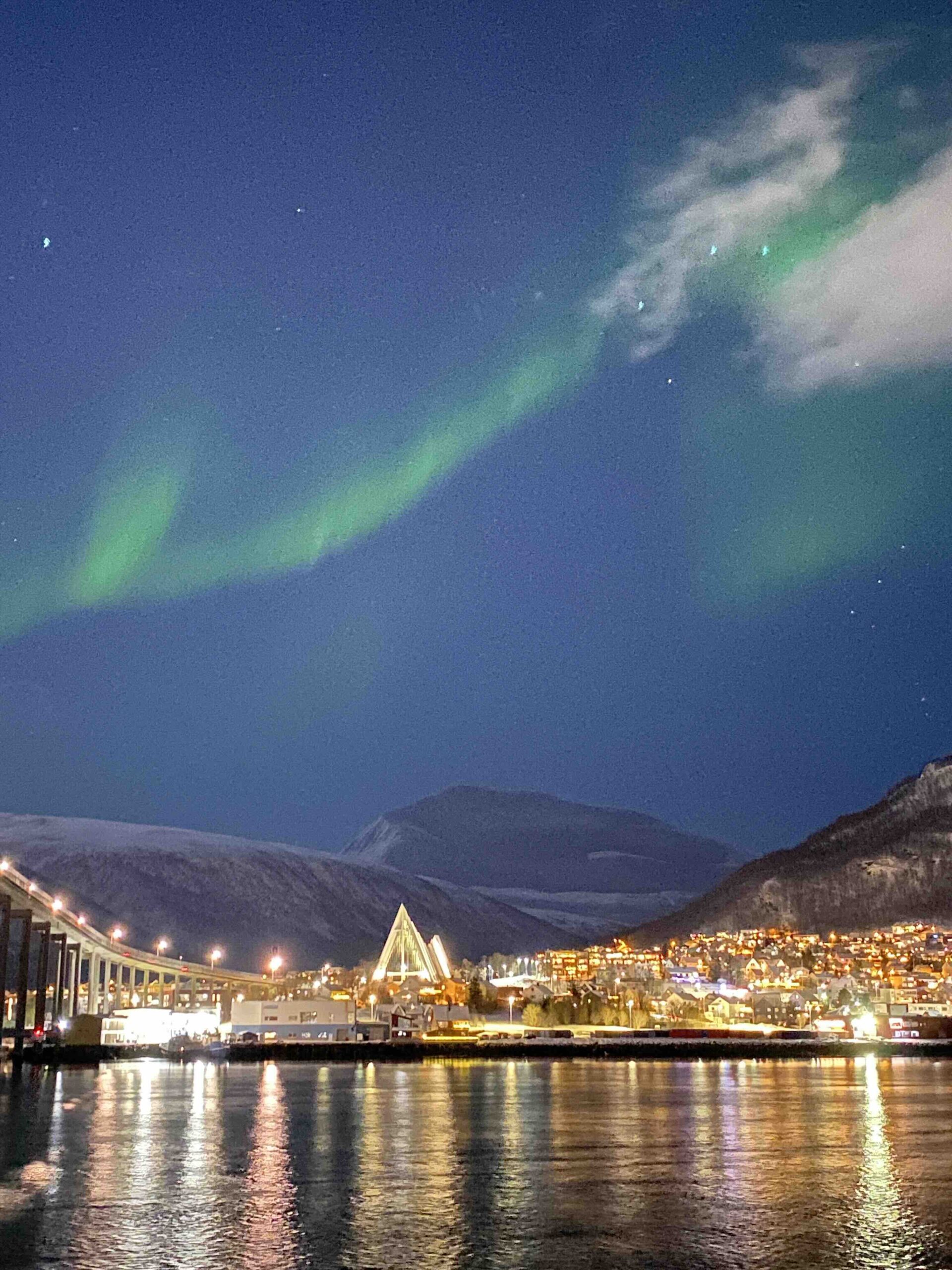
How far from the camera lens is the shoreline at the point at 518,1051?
100750 millimetres

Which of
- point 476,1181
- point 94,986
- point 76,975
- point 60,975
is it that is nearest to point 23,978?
point 60,975

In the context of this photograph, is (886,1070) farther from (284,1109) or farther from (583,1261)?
(583,1261)

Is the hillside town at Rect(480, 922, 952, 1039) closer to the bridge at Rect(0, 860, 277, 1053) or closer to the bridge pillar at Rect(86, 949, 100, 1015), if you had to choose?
the bridge at Rect(0, 860, 277, 1053)

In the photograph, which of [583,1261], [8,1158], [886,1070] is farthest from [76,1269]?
[886,1070]

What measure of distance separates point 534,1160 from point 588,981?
166398mm

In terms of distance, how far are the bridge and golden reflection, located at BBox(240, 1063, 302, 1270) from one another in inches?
2403

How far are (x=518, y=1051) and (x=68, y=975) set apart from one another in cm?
6723

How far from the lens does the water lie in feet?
71.9

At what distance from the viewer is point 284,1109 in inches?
1994

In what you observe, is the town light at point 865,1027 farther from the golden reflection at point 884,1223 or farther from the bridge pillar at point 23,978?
the golden reflection at point 884,1223

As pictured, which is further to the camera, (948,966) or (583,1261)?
(948,966)

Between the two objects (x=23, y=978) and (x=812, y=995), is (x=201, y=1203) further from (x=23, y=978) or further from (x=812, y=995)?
(x=812, y=995)

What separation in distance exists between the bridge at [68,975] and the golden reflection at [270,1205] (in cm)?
6105

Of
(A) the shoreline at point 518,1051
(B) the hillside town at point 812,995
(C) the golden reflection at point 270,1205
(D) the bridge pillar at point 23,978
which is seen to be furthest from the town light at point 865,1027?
(C) the golden reflection at point 270,1205
